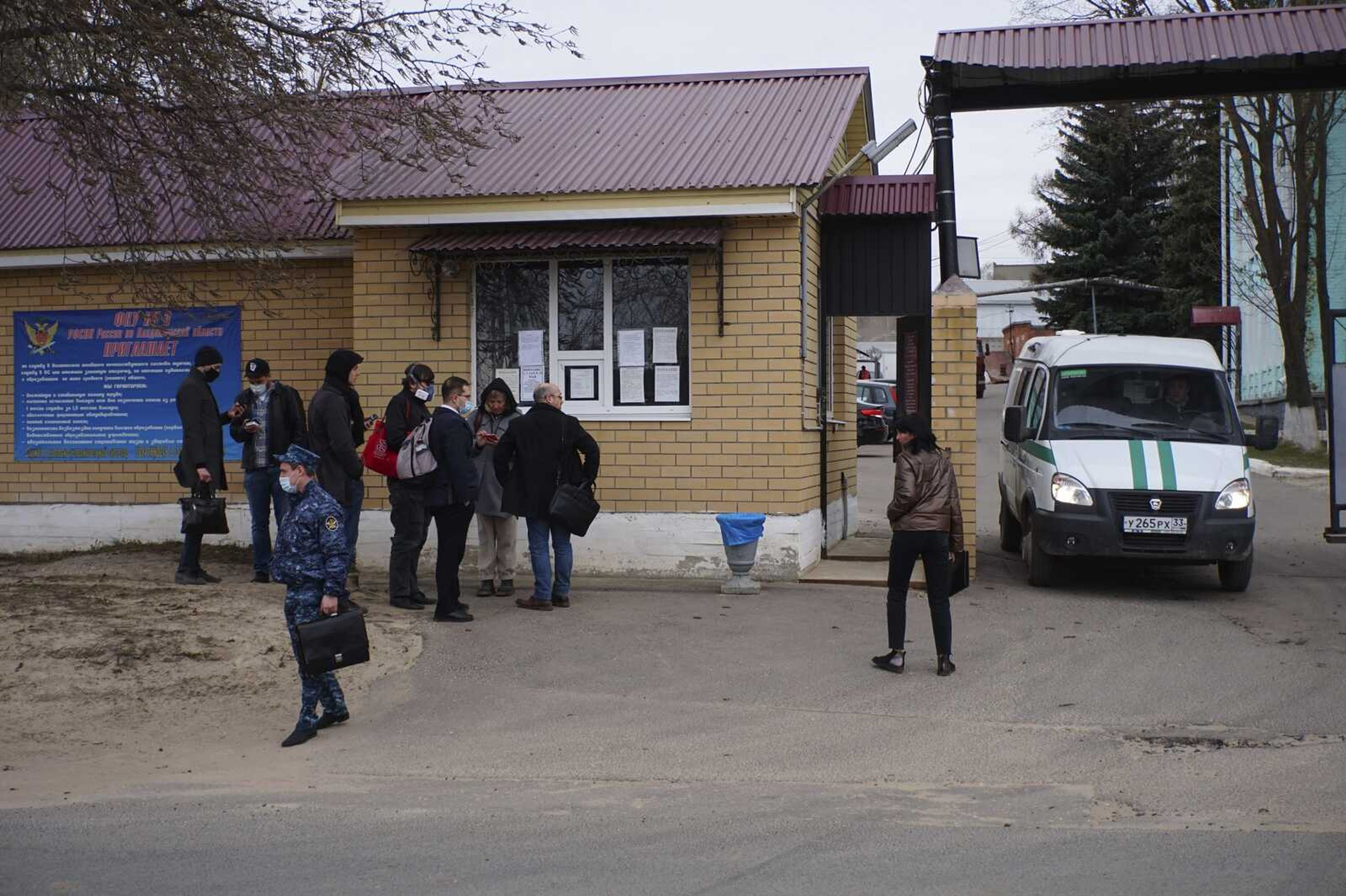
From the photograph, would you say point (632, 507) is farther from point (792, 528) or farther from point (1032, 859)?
point (1032, 859)

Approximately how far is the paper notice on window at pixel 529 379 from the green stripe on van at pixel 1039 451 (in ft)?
15.0

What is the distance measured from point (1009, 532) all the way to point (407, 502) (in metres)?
7.39

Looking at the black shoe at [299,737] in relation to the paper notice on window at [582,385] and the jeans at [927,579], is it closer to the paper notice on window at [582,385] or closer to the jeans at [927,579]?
the jeans at [927,579]

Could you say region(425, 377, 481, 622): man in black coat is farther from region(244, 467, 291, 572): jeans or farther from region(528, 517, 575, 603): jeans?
region(244, 467, 291, 572): jeans

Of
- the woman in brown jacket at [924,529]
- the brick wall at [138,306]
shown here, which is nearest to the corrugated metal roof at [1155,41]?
the woman in brown jacket at [924,529]

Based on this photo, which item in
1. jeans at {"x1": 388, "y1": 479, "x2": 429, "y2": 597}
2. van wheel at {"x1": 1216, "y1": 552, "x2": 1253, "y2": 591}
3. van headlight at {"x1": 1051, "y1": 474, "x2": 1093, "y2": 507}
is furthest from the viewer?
van wheel at {"x1": 1216, "y1": 552, "x2": 1253, "y2": 591}

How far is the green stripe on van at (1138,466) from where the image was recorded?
1173 cm

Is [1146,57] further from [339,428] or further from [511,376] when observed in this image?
[339,428]

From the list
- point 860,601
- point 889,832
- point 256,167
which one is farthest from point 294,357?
point 889,832

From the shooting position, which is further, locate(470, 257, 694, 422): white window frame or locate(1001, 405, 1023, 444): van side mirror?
locate(1001, 405, 1023, 444): van side mirror

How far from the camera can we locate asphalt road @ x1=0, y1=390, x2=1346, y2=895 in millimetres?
5242

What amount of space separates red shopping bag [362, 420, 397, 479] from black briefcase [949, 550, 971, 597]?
14.0ft

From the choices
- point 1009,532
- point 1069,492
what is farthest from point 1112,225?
point 1069,492

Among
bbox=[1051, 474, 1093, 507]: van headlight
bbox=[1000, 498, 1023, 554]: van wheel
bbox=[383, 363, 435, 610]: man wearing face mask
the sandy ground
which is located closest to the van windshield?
bbox=[1051, 474, 1093, 507]: van headlight
